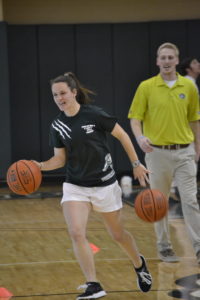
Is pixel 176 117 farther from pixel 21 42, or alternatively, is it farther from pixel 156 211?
pixel 21 42

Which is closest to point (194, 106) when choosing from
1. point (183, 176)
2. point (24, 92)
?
point (183, 176)

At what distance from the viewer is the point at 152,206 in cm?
543

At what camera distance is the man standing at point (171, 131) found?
6.45 meters

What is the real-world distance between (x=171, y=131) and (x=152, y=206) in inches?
48.9

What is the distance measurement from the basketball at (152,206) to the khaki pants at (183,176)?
39.4 inches

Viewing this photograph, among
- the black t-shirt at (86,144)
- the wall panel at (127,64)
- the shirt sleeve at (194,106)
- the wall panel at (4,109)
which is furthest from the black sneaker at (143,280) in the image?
the wall panel at (127,64)

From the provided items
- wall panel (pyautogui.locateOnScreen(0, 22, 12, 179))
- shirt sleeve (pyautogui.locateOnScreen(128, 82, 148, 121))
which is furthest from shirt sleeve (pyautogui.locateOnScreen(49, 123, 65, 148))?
wall panel (pyautogui.locateOnScreen(0, 22, 12, 179))

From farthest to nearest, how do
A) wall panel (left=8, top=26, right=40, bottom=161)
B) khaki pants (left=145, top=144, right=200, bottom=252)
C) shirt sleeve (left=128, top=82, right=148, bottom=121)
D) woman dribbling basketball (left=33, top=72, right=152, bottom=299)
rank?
wall panel (left=8, top=26, right=40, bottom=161) < shirt sleeve (left=128, top=82, right=148, bottom=121) < khaki pants (left=145, top=144, right=200, bottom=252) < woman dribbling basketball (left=33, top=72, right=152, bottom=299)

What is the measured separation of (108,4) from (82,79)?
5.10 ft

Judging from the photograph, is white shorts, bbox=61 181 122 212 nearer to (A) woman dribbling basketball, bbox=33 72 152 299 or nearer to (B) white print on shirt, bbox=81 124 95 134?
(A) woman dribbling basketball, bbox=33 72 152 299

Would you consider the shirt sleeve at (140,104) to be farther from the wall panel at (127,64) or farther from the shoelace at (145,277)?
the wall panel at (127,64)

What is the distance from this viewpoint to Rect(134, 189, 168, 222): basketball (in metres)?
5.42

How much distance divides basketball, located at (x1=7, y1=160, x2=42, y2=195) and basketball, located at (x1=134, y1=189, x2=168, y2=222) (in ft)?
2.82

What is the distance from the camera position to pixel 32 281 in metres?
5.89
